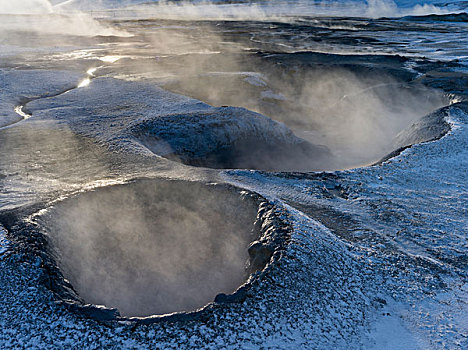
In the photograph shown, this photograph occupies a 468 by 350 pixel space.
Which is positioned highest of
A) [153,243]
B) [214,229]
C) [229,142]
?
[229,142]

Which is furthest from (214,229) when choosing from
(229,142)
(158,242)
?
(229,142)

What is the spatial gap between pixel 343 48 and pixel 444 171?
12499 mm

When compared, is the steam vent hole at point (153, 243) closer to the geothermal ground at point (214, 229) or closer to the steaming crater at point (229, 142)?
the geothermal ground at point (214, 229)

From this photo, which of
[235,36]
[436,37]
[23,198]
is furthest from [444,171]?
[436,37]

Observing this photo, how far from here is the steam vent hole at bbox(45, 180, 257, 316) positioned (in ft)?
11.1

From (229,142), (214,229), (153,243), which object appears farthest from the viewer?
(229,142)

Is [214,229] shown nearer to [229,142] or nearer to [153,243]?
[153,243]

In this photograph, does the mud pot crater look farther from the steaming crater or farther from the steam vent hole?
the steaming crater

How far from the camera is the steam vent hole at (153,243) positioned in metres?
3.38

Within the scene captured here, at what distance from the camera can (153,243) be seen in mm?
3998

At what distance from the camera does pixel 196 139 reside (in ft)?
19.7

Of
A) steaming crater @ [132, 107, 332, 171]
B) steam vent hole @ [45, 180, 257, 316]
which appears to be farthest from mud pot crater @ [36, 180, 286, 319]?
steaming crater @ [132, 107, 332, 171]

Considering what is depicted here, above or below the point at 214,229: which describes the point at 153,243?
Result: below

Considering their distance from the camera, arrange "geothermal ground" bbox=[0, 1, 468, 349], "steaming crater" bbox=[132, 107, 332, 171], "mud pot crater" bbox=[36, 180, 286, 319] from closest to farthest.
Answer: "geothermal ground" bbox=[0, 1, 468, 349], "mud pot crater" bbox=[36, 180, 286, 319], "steaming crater" bbox=[132, 107, 332, 171]
